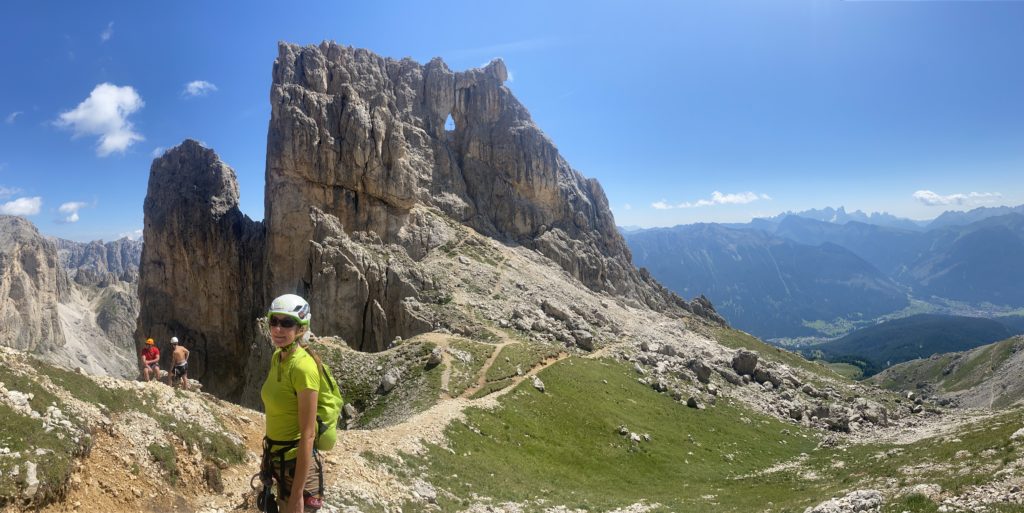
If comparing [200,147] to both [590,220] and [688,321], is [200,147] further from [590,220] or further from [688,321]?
[688,321]

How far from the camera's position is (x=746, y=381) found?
8438cm

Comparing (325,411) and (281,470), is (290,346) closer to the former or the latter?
(325,411)

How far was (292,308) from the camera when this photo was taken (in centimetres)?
988

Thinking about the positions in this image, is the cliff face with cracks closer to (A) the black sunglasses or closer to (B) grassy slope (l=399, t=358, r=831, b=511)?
(B) grassy slope (l=399, t=358, r=831, b=511)

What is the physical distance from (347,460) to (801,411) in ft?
234

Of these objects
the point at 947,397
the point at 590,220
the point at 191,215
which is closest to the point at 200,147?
the point at 191,215

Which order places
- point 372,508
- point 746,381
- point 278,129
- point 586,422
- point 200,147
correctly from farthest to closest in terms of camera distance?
point 200,147
point 278,129
point 746,381
point 586,422
point 372,508

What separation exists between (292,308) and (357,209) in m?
112

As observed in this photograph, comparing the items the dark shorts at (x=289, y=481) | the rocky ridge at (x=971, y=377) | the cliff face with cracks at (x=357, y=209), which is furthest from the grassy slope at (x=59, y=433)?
the rocky ridge at (x=971, y=377)

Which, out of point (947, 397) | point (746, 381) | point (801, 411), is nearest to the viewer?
point (801, 411)

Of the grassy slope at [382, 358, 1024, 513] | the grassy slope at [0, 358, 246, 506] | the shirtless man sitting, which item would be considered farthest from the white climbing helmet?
the shirtless man sitting

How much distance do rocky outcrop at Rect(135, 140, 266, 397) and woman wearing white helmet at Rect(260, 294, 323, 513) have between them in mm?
126979

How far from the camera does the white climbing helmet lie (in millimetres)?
Result: 9648

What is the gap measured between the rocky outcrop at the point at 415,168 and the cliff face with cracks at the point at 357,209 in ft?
1.20
